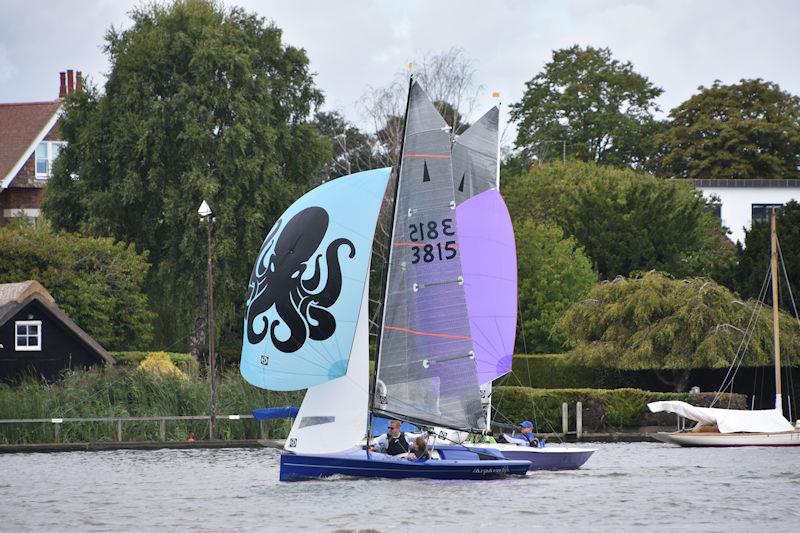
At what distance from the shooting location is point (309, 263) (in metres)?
31.9

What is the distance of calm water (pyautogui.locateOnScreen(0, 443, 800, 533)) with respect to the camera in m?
27.6

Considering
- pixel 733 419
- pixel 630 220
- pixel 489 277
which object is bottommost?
pixel 733 419

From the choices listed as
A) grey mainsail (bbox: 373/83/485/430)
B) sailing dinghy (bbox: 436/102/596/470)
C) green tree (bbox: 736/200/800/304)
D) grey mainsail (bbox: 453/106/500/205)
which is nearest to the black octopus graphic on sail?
grey mainsail (bbox: 373/83/485/430)

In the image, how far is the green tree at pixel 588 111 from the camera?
305 feet

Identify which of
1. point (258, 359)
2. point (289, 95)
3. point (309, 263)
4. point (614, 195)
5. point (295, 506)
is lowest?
point (295, 506)

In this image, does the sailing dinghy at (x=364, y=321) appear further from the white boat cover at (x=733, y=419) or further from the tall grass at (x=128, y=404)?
the white boat cover at (x=733, y=419)

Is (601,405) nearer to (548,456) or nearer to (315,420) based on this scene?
(548,456)

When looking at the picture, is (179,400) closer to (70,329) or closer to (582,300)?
(70,329)

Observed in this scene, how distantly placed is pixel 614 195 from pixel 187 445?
99.4 feet

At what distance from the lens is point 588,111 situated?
3688 inches

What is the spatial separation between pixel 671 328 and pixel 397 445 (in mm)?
25717

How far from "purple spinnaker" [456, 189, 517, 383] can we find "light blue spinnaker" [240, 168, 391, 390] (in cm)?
645

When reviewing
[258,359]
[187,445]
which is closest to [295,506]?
[258,359]

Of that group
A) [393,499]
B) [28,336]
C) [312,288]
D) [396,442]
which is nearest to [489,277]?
[396,442]
